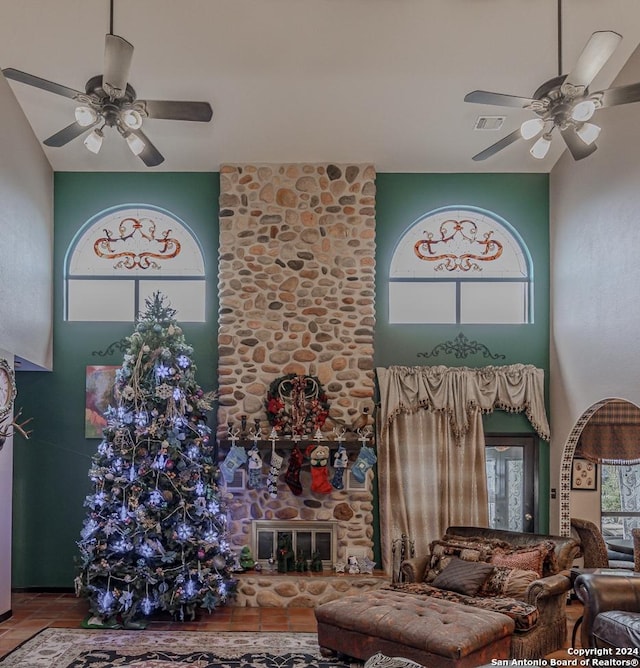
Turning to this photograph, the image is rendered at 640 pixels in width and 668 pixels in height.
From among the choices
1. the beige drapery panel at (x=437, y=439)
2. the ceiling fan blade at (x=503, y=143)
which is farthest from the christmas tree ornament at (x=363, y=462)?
the ceiling fan blade at (x=503, y=143)

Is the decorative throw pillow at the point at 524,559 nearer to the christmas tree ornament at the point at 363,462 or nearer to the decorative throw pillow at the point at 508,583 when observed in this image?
the decorative throw pillow at the point at 508,583

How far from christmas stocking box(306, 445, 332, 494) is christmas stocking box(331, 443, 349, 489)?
4.3 inches

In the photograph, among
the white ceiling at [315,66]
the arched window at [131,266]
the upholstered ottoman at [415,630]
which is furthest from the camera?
the arched window at [131,266]

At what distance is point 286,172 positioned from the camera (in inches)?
300

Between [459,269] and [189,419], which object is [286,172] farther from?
[189,419]

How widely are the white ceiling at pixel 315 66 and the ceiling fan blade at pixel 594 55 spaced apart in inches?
65.0

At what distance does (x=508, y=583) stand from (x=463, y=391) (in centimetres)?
234

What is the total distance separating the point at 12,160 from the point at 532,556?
225 inches

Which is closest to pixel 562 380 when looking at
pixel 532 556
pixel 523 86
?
pixel 532 556

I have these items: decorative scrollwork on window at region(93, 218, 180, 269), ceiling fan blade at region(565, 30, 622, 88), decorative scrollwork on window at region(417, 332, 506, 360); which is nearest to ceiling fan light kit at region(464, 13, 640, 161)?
ceiling fan blade at region(565, 30, 622, 88)

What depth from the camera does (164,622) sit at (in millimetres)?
6324

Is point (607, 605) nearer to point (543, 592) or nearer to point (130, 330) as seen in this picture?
point (543, 592)

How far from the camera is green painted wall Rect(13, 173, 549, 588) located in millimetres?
7535

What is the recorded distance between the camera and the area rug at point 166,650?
5316 millimetres
